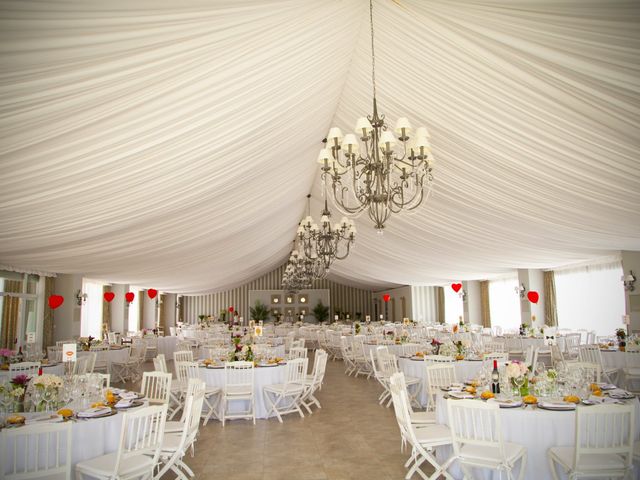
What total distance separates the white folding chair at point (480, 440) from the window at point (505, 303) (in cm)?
1394

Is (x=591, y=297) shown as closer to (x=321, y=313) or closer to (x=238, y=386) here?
(x=238, y=386)

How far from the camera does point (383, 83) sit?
587cm

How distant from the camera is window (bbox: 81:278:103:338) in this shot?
50.7 ft

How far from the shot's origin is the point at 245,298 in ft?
97.8

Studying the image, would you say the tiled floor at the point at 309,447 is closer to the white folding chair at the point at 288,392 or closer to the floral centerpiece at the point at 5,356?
the white folding chair at the point at 288,392

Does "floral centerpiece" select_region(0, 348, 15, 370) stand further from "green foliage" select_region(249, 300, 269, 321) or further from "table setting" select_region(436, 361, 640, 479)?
"green foliage" select_region(249, 300, 269, 321)

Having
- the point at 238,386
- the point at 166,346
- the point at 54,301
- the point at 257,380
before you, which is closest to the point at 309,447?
the point at 238,386

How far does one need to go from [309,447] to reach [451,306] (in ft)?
57.2

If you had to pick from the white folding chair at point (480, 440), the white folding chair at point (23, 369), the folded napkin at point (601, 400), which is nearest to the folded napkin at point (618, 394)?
the folded napkin at point (601, 400)

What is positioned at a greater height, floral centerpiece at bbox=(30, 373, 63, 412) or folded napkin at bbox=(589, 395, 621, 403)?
floral centerpiece at bbox=(30, 373, 63, 412)

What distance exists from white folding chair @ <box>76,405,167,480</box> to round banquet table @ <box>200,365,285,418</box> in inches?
122

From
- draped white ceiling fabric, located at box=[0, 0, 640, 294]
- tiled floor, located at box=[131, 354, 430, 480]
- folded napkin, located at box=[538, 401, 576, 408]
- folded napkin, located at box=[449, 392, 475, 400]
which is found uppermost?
draped white ceiling fabric, located at box=[0, 0, 640, 294]

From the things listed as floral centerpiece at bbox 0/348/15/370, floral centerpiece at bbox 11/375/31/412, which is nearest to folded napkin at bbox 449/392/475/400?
floral centerpiece at bbox 11/375/31/412

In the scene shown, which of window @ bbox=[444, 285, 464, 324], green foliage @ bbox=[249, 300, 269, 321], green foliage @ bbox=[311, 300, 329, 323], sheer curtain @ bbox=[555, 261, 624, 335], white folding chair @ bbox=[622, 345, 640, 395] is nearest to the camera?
white folding chair @ bbox=[622, 345, 640, 395]
